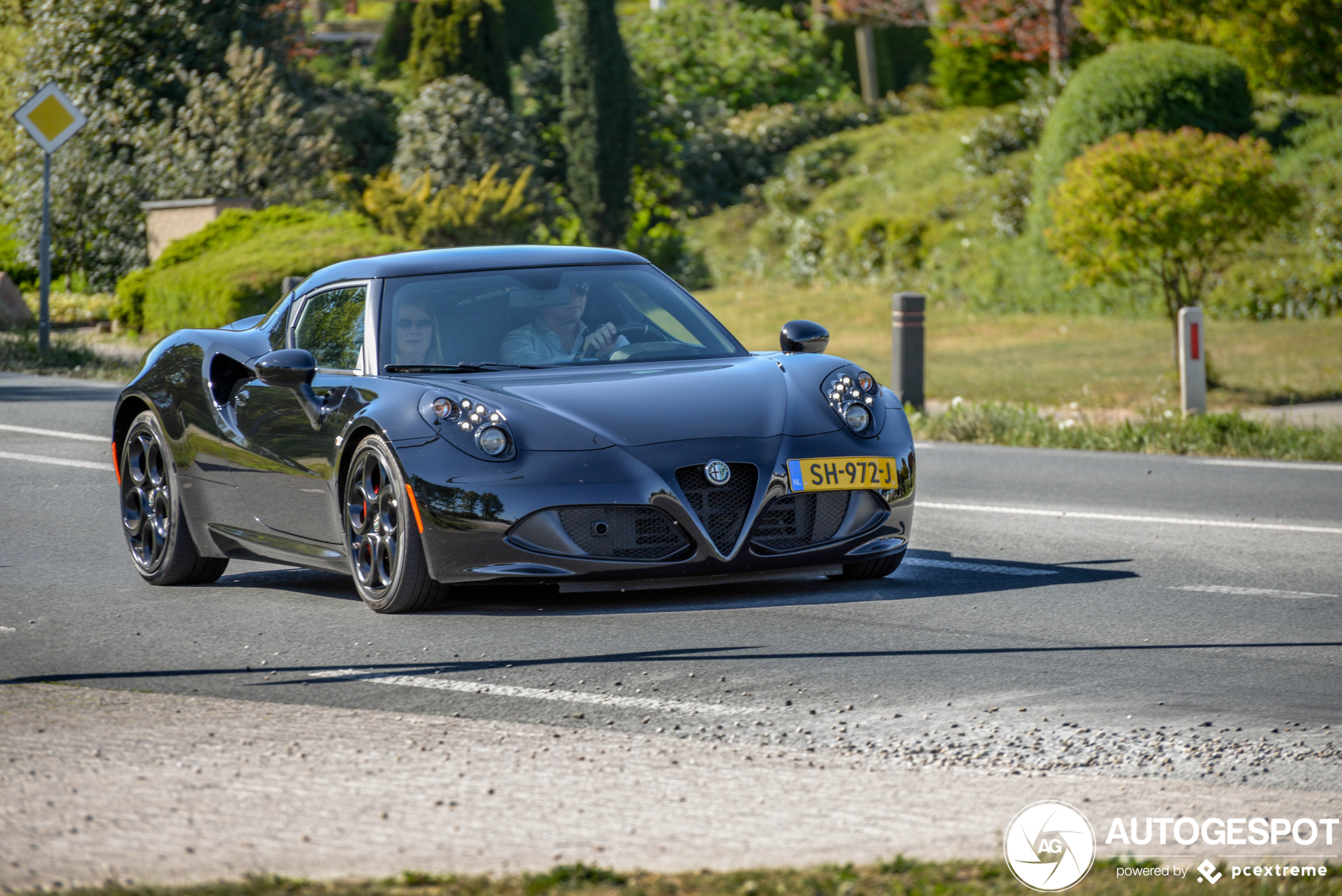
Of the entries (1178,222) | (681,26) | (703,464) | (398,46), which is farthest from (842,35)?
(703,464)

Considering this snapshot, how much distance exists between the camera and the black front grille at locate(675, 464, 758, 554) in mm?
6746

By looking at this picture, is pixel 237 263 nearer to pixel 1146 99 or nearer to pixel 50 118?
pixel 50 118

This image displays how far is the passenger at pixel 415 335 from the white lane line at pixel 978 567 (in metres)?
2.26

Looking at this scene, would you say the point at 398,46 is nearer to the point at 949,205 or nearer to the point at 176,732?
the point at 949,205

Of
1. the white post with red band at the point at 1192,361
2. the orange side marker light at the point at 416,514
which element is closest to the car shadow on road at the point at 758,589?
the orange side marker light at the point at 416,514

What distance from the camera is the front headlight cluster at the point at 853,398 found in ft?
23.6

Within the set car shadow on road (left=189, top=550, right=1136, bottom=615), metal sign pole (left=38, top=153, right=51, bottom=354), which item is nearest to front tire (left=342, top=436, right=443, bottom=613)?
car shadow on road (left=189, top=550, right=1136, bottom=615)

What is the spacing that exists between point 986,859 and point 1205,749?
4.54ft

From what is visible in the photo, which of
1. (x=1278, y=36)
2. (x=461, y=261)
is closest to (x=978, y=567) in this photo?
(x=461, y=261)

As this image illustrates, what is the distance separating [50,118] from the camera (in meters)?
19.5

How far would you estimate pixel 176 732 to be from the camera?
495 centimetres

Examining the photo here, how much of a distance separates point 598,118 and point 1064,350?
1491 centimetres

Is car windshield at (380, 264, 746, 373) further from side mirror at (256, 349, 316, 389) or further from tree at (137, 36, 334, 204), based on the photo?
tree at (137, 36, 334, 204)

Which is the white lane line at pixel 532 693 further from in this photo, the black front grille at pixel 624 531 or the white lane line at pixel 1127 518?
the white lane line at pixel 1127 518
